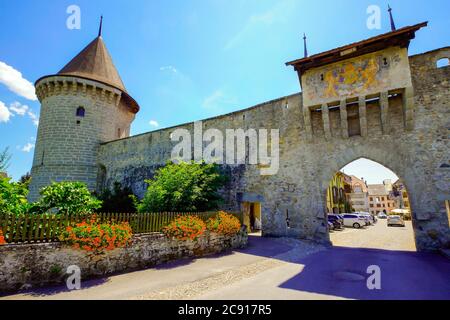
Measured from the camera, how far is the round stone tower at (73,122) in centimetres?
1823

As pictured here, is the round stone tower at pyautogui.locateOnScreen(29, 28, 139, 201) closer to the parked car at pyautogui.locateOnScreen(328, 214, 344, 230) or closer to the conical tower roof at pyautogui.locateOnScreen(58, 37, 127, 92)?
the conical tower roof at pyautogui.locateOnScreen(58, 37, 127, 92)

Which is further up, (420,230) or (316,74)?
(316,74)

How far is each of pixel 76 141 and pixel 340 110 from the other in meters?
19.5

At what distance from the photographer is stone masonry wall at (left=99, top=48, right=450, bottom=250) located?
30.2 feet

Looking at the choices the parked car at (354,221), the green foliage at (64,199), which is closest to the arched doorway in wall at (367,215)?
the parked car at (354,221)

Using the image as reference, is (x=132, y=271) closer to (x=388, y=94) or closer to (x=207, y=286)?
(x=207, y=286)

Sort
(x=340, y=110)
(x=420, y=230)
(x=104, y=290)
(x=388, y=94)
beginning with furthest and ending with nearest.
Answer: (x=340, y=110) → (x=388, y=94) → (x=420, y=230) → (x=104, y=290)

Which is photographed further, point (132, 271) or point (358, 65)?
point (358, 65)

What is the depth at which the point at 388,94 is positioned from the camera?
10094 mm

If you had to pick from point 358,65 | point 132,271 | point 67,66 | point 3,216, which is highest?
point 67,66
